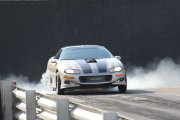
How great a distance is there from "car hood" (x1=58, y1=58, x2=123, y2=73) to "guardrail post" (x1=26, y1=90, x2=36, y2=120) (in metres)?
8.30

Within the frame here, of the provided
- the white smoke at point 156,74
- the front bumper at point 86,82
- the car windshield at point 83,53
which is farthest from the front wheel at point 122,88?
the white smoke at point 156,74

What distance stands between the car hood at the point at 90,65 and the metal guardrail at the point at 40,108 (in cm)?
660

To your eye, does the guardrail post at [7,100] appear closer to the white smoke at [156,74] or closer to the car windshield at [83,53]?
the car windshield at [83,53]

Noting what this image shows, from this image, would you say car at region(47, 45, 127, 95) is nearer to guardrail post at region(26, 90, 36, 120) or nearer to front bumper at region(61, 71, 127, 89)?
front bumper at region(61, 71, 127, 89)

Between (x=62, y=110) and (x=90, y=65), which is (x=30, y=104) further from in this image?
(x=90, y=65)

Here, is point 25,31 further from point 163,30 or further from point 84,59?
point 84,59

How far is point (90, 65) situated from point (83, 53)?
138 centimetres

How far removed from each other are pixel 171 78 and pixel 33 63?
18.5ft

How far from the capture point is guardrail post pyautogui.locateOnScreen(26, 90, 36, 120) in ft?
26.7

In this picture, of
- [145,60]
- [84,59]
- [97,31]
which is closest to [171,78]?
[145,60]

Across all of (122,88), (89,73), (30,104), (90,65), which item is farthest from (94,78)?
(30,104)

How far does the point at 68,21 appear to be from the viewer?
85.4 ft

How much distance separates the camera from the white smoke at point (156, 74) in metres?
26.2

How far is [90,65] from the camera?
16578mm
